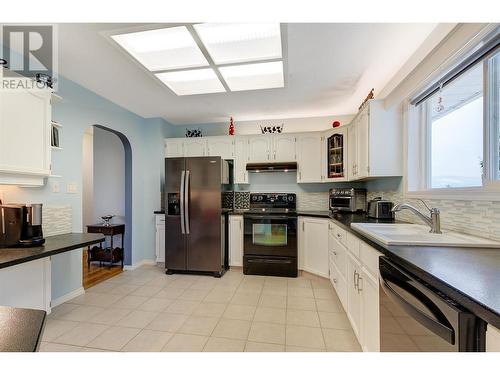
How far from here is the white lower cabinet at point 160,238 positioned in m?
3.58

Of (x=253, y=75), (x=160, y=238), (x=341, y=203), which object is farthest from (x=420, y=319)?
(x=160, y=238)

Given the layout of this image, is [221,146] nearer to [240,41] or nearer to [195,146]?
[195,146]

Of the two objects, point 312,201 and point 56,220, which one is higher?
point 312,201

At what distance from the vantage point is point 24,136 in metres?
1.78

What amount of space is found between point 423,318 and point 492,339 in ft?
0.77

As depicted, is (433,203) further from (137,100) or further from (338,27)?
(137,100)

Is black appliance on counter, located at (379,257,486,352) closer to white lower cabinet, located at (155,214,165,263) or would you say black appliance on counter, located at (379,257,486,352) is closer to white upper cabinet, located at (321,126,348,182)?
white upper cabinet, located at (321,126,348,182)

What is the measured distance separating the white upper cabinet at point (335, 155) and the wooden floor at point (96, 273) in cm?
354

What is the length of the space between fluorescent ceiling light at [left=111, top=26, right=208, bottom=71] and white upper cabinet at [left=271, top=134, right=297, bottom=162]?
6.28 feet

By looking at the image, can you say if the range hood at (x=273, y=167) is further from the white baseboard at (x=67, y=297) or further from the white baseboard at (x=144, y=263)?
the white baseboard at (x=67, y=297)

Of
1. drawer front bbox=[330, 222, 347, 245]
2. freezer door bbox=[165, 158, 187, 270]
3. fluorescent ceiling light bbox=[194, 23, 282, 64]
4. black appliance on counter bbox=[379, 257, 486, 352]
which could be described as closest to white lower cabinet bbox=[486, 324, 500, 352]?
black appliance on counter bbox=[379, 257, 486, 352]

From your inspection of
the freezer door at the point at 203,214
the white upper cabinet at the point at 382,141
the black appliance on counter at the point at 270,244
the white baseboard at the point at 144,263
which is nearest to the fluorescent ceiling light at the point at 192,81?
the freezer door at the point at 203,214

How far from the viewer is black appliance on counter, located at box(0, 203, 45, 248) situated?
1.63 meters
